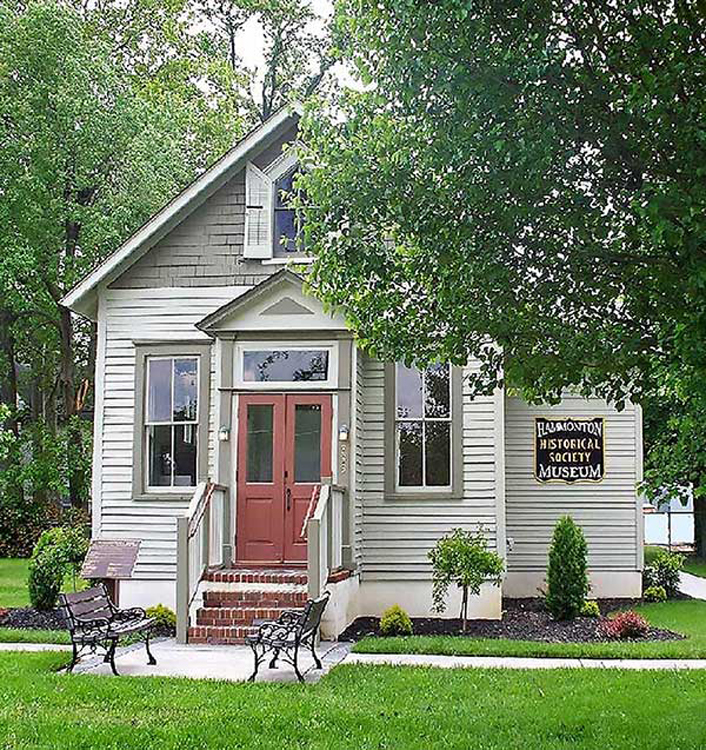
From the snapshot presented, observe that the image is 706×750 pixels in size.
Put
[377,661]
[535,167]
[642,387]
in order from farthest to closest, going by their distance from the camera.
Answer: [377,661]
[642,387]
[535,167]

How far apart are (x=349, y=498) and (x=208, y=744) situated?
656cm

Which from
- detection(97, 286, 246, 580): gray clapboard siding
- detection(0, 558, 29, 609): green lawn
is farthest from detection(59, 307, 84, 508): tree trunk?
detection(97, 286, 246, 580): gray clapboard siding

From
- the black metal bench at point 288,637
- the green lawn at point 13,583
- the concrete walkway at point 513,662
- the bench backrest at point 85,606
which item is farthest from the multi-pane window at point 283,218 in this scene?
the green lawn at point 13,583

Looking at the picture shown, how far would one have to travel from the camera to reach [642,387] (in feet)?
26.6

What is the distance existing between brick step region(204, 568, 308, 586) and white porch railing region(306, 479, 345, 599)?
1.44 ft

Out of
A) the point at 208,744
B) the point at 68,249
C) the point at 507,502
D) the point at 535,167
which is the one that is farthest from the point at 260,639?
the point at 68,249

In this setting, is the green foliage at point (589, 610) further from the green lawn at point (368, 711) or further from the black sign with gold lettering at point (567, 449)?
the green lawn at point (368, 711)

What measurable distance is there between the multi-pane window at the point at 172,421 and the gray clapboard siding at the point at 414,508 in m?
2.42

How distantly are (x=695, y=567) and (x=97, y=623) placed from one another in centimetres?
1815

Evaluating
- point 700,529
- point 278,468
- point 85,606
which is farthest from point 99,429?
point 700,529

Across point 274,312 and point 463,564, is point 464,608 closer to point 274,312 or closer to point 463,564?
point 463,564

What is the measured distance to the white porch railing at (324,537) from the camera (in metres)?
12.4

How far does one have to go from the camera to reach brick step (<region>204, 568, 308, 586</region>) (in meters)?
13.3

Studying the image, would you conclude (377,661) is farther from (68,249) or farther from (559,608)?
(68,249)
